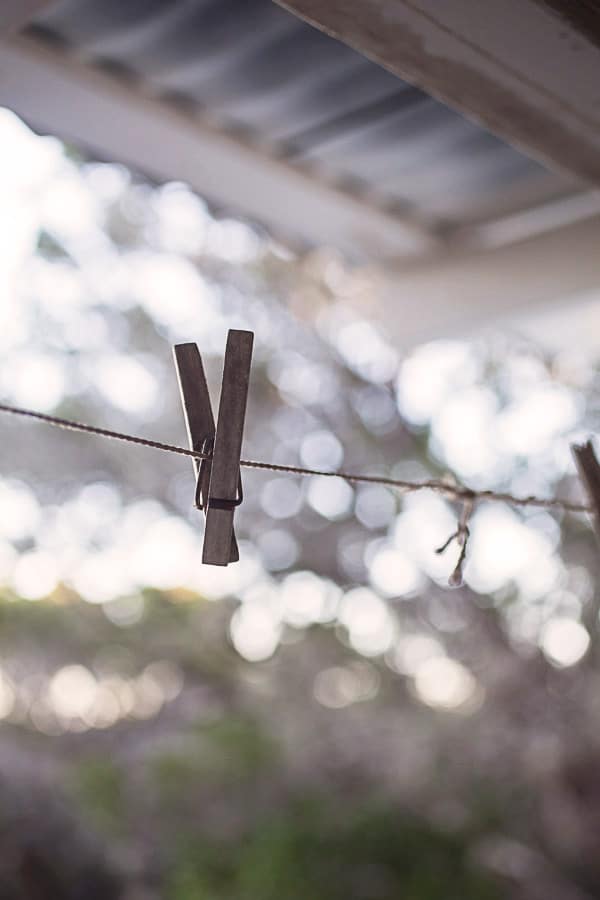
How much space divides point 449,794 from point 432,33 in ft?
11.6

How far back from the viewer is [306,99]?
5.62 ft

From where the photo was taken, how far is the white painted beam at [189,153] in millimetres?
1600

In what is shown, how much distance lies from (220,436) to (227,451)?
0.7 inches

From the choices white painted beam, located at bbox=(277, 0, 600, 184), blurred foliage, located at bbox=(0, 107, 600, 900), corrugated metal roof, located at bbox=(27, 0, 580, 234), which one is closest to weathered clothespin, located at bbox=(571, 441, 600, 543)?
white painted beam, located at bbox=(277, 0, 600, 184)

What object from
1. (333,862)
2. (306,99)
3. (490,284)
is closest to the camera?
(306,99)

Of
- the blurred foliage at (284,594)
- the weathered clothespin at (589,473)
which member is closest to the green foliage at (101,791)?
the blurred foliage at (284,594)

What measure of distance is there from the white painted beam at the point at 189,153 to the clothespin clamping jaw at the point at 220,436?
0.80 m

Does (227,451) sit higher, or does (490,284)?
(490,284)

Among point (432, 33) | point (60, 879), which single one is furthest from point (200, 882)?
point (432, 33)

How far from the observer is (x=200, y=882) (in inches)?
147

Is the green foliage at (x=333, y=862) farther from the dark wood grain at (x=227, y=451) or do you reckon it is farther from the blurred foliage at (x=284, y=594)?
the dark wood grain at (x=227, y=451)

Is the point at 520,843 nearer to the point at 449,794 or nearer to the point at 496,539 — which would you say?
the point at 449,794

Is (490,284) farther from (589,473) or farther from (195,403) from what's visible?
(195,403)

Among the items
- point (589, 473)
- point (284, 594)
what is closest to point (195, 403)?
point (589, 473)
